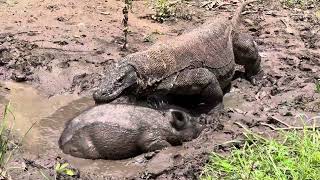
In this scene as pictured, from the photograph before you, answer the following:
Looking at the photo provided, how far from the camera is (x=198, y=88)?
738cm

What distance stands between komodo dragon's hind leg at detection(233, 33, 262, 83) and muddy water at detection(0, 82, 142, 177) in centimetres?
222

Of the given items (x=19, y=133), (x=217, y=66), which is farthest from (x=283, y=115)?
(x=19, y=133)

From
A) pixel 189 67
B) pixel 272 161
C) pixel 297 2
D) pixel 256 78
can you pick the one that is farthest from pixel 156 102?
pixel 297 2

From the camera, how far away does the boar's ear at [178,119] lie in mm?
6738

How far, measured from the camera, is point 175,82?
715 centimetres

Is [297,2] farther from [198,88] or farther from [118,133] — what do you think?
[118,133]

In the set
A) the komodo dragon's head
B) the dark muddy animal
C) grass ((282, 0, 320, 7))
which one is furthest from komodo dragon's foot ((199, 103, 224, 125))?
grass ((282, 0, 320, 7))

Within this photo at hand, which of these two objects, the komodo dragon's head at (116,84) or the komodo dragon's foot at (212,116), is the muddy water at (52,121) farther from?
the komodo dragon's head at (116,84)

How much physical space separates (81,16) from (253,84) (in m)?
3.41

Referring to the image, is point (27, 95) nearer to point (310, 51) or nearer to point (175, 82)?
point (175, 82)

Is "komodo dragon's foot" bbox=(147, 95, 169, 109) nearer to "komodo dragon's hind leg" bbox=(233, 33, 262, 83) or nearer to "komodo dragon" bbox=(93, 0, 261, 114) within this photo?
"komodo dragon" bbox=(93, 0, 261, 114)

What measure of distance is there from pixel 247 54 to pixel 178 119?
7.40 ft

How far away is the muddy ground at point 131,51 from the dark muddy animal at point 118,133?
0.11 m

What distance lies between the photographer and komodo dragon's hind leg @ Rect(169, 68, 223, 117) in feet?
23.7
